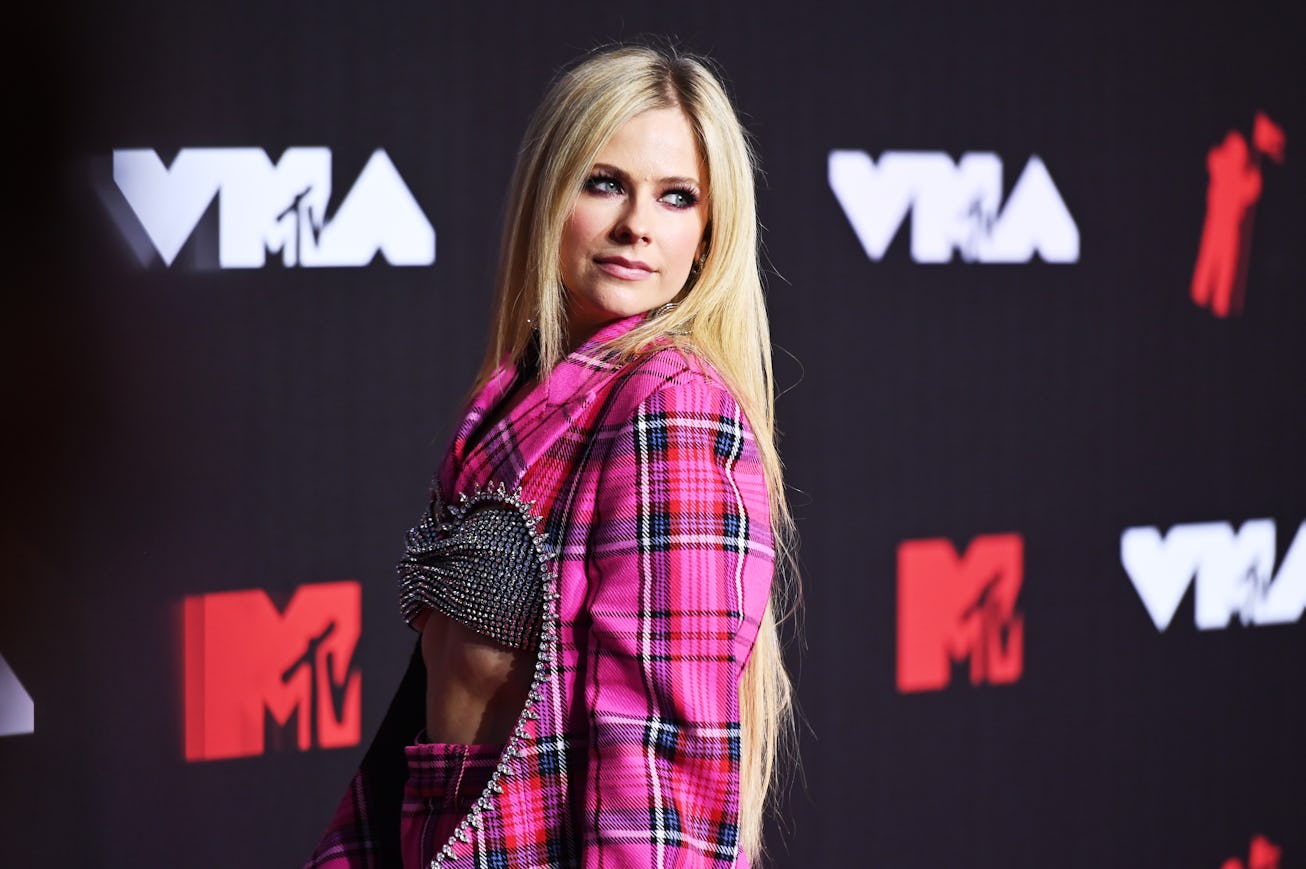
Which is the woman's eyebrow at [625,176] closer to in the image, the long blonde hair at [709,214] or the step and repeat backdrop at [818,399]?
the long blonde hair at [709,214]

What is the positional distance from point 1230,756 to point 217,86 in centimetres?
226

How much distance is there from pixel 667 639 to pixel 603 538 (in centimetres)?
10

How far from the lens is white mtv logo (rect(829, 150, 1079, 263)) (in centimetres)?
270

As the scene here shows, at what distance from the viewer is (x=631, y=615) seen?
1156 millimetres

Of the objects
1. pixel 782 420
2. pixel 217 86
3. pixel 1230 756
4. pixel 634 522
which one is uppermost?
pixel 217 86

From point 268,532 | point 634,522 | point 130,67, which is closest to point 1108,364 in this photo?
point 268,532

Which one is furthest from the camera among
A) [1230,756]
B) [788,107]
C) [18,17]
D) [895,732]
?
[1230,756]

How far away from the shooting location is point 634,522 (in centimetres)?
117

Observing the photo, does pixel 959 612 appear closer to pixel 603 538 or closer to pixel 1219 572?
pixel 1219 572

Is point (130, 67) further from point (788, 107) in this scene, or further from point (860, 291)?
point (860, 291)

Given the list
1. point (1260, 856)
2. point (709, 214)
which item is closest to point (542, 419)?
point (709, 214)

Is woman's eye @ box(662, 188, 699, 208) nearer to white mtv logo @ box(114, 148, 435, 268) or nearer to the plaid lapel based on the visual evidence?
the plaid lapel

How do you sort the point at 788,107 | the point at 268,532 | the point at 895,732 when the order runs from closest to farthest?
the point at 268,532 → the point at 788,107 → the point at 895,732

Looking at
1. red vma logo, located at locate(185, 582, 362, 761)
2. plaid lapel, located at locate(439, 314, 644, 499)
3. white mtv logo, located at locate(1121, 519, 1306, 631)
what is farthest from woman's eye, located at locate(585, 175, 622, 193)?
white mtv logo, located at locate(1121, 519, 1306, 631)
